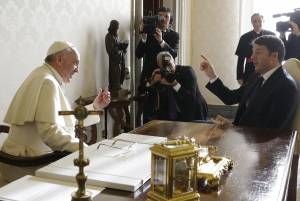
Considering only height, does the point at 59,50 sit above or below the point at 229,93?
above

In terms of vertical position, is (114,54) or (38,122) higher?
(114,54)

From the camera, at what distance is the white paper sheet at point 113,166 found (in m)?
1.45

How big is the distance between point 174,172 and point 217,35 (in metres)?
6.12

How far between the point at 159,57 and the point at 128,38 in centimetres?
83

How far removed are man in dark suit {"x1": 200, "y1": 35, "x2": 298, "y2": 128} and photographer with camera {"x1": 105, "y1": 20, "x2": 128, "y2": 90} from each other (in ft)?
4.61

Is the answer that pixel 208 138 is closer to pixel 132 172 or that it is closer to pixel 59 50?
pixel 132 172

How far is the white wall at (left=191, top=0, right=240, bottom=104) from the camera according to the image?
7.06 m

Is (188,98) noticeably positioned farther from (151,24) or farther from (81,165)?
(81,165)

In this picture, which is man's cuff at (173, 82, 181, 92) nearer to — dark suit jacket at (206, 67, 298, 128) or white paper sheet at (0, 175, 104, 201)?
dark suit jacket at (206, 67, 298, 128)

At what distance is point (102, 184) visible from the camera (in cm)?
144

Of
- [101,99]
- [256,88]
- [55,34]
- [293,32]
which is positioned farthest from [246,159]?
[293,32]

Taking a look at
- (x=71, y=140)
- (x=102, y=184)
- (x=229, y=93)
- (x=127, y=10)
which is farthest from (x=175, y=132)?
(x=127, y=10)

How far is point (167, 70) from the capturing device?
427 cm

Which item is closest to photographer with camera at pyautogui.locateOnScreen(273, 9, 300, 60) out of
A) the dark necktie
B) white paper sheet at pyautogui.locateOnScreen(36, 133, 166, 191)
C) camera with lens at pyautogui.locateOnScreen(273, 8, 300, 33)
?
camera with lens at pyautogui.locateOnScreen(273, 8, 300, 33)
